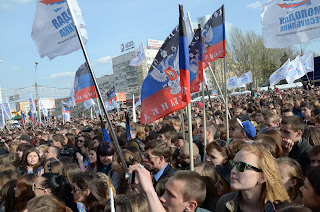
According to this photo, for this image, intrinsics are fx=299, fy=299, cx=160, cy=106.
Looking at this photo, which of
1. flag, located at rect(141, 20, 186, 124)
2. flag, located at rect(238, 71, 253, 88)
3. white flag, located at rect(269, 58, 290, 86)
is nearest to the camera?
Result: flag, located at rect(141, 20, 186, 124)

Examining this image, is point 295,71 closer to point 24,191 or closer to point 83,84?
point 83,84

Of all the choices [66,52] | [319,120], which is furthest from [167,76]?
[319,120]

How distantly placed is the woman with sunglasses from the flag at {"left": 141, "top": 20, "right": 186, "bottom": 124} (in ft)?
7.32

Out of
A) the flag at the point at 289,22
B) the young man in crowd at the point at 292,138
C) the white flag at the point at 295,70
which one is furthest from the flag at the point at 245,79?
the young man in crowd at the point at 292,138

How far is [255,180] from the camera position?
2422 millimetres

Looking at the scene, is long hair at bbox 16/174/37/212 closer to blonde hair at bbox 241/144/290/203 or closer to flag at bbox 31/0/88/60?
flag at bbox 31/0/88/60

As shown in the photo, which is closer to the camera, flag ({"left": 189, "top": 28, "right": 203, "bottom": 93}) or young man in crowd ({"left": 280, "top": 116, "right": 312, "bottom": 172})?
young man in crowd ({"left": 280, "top": 116, "right": 312, "bottom": 172})

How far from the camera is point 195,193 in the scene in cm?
262

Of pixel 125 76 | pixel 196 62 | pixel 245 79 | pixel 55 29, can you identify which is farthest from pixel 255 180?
pixel 125 76

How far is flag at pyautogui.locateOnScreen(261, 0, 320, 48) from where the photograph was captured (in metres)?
6.72

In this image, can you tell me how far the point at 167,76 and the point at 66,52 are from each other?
5.45 feet

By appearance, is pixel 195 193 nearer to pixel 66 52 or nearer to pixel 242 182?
pixel 242 182

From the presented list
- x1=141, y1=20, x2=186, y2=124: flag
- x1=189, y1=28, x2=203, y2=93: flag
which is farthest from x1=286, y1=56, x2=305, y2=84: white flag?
x1=141, y1=20, x2=186, y2=124: flag

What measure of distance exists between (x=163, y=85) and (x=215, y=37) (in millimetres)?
2955
